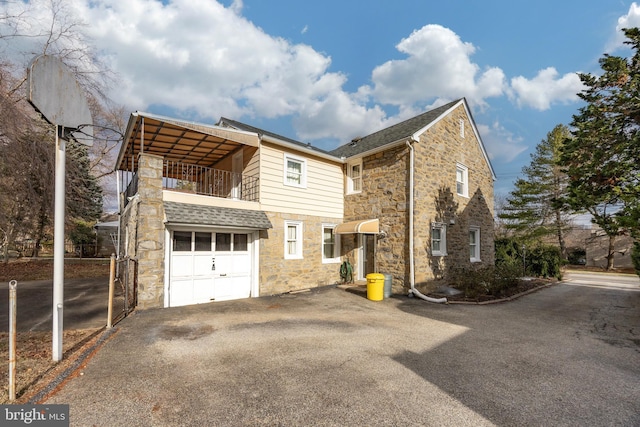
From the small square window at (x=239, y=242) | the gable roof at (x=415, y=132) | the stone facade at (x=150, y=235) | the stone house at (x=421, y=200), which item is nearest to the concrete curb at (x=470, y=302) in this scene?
the stone house at (x=421, y=200)

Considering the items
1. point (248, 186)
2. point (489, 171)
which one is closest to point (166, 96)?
point (248, 186)

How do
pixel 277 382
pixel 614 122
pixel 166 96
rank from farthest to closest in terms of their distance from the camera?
pixel 166 96
pixel 614 122
pixel 277 382

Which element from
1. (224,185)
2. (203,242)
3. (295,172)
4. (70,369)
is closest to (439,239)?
(295,172)

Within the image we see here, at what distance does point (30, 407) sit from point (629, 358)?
931 cm

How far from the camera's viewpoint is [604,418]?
3467mm

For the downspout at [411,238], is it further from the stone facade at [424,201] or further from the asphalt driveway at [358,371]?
the asphalt driveway at [358,371]

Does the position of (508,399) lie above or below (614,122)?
below

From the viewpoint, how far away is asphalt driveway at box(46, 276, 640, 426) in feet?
11.5

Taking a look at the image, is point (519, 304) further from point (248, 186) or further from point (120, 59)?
point (120, 59)

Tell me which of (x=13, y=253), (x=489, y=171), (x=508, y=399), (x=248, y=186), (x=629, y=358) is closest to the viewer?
(x=508, y=399)

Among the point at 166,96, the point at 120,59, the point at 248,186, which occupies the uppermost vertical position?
the point at 166,96

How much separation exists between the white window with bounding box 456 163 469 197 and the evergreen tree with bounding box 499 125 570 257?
622 inches

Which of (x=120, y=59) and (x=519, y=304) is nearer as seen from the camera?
(x=519, y=304)

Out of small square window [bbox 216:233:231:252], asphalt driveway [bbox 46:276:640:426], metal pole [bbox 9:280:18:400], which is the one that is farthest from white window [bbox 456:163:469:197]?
metal pole [bbox 9:280:18:400]
